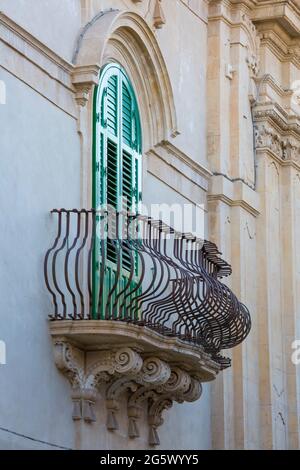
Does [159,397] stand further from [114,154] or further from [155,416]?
[114,154]

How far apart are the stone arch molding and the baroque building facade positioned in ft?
0.07

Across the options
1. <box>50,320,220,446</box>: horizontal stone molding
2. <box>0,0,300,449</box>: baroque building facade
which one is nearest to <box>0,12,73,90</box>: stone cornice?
<box>0,0,300,449</box>: baroque building facade

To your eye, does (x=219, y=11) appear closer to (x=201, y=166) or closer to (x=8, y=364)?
(x=201, y=166)

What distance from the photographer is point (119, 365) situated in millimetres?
16188

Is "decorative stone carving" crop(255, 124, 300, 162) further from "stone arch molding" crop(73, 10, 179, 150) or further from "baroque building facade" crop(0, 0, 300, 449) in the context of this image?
"stone arch molding" crop(73, 10, 179, 150)

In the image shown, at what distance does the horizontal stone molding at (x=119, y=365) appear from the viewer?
15828 mm

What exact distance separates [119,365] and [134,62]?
3.71 metres

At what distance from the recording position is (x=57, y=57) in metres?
16.4

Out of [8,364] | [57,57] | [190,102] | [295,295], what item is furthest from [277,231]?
[8,364]

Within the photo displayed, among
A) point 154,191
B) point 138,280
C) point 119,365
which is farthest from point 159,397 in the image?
point 154,191

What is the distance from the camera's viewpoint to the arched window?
1669 centimetres

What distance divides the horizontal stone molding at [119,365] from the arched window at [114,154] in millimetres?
385

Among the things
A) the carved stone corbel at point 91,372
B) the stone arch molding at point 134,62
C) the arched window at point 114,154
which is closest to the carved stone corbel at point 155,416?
the carved stone corbel at point 91,372
